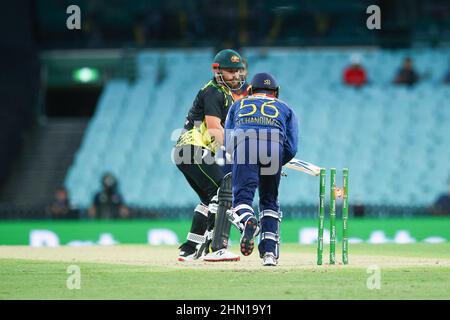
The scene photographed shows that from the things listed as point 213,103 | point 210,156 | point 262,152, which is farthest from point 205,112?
point 262,152

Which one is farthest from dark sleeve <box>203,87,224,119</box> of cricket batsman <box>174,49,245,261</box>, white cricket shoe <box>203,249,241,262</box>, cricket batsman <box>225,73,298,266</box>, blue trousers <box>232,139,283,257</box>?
white cricket shoe <box>203,249,241,262</box>

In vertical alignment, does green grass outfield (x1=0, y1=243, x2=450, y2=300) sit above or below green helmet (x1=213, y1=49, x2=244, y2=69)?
below

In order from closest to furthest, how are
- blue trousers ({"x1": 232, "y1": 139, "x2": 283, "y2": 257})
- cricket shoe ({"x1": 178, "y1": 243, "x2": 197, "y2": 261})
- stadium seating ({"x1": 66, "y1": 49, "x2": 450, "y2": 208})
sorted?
blue trousers ({"x1": 232, "y1": 139, "x2": 283, "y2": 257}), cricket shoe ({"x1": 178, "y1": 243, "x2": 197, "y2": 261}), stadium seating ({"x1": 66, "y1": 49, "x2": 450, "y2": 208})

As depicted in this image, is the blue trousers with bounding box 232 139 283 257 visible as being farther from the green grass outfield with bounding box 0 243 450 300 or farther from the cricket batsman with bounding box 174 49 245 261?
the cricket batsman with bounding box 174 49 245 261

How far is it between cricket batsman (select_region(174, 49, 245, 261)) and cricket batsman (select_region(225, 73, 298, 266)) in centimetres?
80

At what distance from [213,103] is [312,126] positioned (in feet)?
52.0

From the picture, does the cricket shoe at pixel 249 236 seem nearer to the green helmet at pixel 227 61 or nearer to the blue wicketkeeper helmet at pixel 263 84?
the blue wicketkeeper helmet at pixel 263 84

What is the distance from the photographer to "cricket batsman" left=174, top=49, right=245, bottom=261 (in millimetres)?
14922

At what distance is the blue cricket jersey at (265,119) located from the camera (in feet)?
45.6

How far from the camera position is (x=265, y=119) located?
13.9 meters

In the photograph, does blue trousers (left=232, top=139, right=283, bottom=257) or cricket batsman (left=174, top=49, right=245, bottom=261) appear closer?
blue trousers (left=232, top=139, right=283, bottom=257)

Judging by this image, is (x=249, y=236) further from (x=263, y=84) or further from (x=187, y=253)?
(x=187, y=253)

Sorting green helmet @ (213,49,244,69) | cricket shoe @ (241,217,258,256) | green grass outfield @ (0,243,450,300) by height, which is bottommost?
green grass outfield @ (0,243,450,300)
